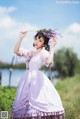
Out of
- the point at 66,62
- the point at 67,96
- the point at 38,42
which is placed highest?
the point at 38,42

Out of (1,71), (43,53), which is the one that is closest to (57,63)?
(43,53)

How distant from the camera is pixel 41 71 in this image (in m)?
2.84

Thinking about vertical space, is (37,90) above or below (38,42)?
below

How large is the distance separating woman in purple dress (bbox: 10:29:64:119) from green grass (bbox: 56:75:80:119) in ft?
0.23

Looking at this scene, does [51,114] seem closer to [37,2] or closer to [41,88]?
[41,88]

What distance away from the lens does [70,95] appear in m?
3.03

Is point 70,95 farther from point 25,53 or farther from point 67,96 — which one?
point 25,53

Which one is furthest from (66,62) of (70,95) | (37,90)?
(37,90)

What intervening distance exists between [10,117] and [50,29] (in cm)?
55

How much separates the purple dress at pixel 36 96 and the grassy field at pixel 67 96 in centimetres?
6

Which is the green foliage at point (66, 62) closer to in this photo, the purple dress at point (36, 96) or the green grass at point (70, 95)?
the green grass at point (70, 95)

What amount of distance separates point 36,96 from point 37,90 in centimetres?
3

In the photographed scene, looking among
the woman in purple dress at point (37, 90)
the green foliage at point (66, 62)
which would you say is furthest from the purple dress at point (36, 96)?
the green foliage at point (66, 62)

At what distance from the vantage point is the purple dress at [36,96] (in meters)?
2.81
